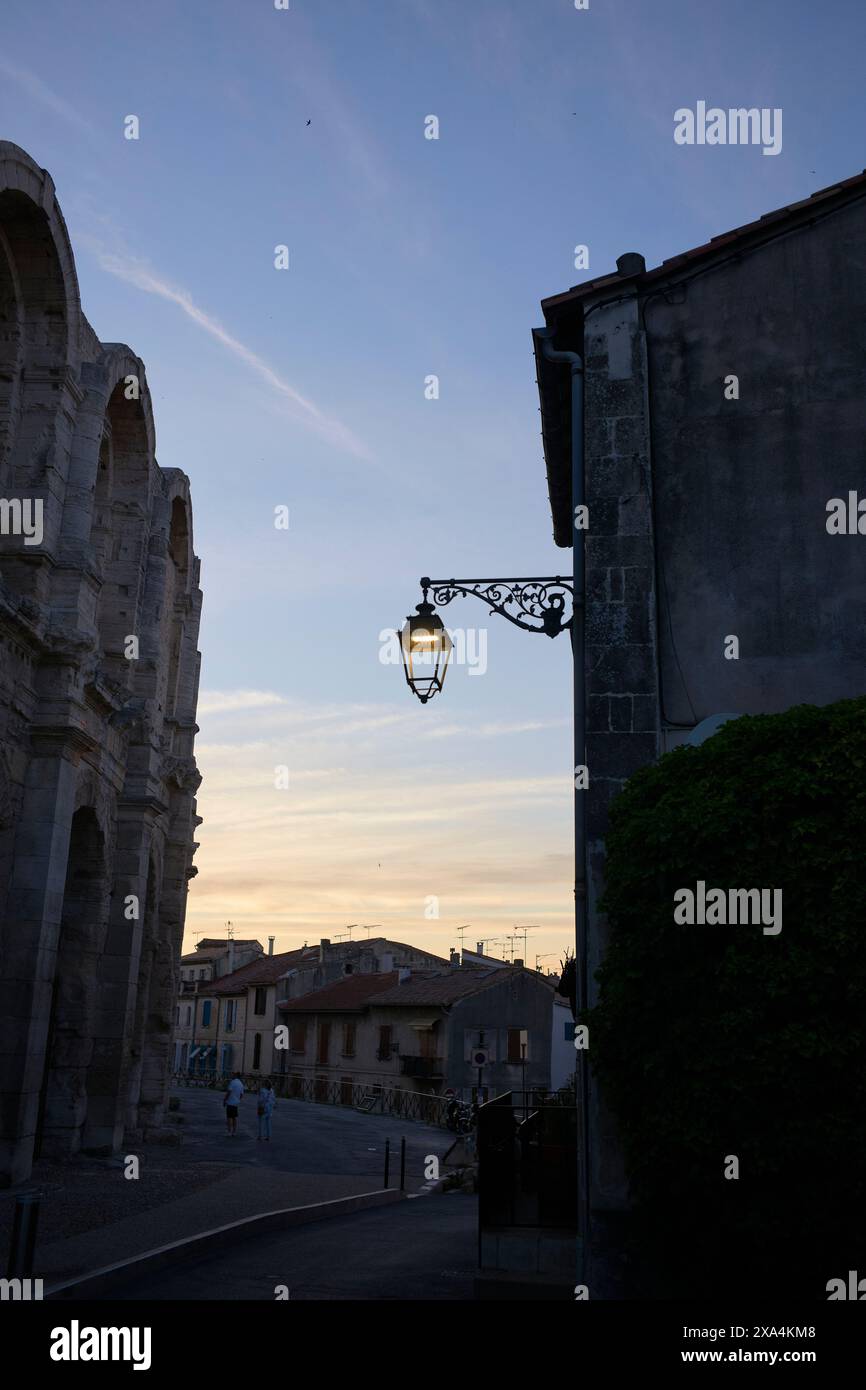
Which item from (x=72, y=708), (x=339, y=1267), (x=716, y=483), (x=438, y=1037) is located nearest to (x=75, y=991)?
(x=72, y=708)

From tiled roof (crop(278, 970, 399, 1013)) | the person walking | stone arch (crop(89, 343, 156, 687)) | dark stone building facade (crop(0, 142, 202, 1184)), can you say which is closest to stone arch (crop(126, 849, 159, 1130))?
dark stone building facade (crop(0, 142, 202, 1184))

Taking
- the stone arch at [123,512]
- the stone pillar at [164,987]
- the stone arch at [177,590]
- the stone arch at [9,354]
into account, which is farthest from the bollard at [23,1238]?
the stone arch at [177,590]

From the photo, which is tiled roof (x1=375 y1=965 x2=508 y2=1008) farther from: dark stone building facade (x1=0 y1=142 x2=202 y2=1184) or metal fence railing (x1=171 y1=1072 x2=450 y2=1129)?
dark stone building facade (x1=0 y1=142 x2=202 y2=1184)

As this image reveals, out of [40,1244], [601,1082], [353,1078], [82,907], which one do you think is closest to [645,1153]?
[601,1082]

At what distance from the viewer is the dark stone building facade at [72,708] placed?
49.5ft

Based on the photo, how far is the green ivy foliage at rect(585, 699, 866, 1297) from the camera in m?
7.05

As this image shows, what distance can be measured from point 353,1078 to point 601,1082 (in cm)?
4452

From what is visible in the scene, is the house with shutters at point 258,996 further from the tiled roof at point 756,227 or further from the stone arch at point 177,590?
the tiled roof at point 756,227

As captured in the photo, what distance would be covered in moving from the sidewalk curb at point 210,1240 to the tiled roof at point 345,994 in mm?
34905

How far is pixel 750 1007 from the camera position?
23.9 feet

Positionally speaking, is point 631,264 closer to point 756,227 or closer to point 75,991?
point 756,227

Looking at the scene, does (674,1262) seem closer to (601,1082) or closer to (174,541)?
(601,1082)

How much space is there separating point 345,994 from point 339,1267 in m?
43.9
